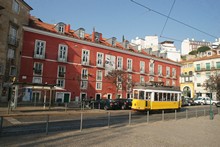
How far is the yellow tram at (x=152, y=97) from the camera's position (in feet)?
67.9

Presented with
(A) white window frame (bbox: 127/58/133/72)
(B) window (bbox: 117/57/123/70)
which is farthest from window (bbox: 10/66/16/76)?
(A) white window frame (bbox: 127/58/133/72)

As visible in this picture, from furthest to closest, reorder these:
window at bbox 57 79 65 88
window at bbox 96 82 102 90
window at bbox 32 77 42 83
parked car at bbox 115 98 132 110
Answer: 1. window at bbox 96 82 102 90
2. window at bbox 57 79 65 88
3. window at bbox 32 77 42 83
4. parked car at bbox 115 98 132 110

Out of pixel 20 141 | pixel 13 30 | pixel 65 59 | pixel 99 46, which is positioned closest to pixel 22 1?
pixel 13 30

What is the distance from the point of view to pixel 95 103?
2703cm

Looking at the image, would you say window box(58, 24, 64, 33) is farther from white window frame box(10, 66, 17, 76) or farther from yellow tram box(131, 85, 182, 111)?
yellow tram box(131, 85, 182, 111)

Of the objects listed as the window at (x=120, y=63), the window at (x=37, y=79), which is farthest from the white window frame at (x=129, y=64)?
the window at (x=37, y=79)

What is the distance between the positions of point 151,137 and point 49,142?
4843 mm

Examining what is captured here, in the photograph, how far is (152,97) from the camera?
69.4 ft

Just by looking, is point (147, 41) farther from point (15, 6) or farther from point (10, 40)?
point (10, 40)

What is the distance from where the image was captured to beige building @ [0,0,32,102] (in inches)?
1016

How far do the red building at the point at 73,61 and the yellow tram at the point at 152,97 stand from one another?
13.1 m

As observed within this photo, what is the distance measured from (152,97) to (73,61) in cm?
1737

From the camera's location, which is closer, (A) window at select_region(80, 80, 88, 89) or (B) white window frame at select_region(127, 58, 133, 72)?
(A) window at select_region(80, 80, 88, 89)

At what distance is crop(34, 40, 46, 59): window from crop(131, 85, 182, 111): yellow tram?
16.5 meters
